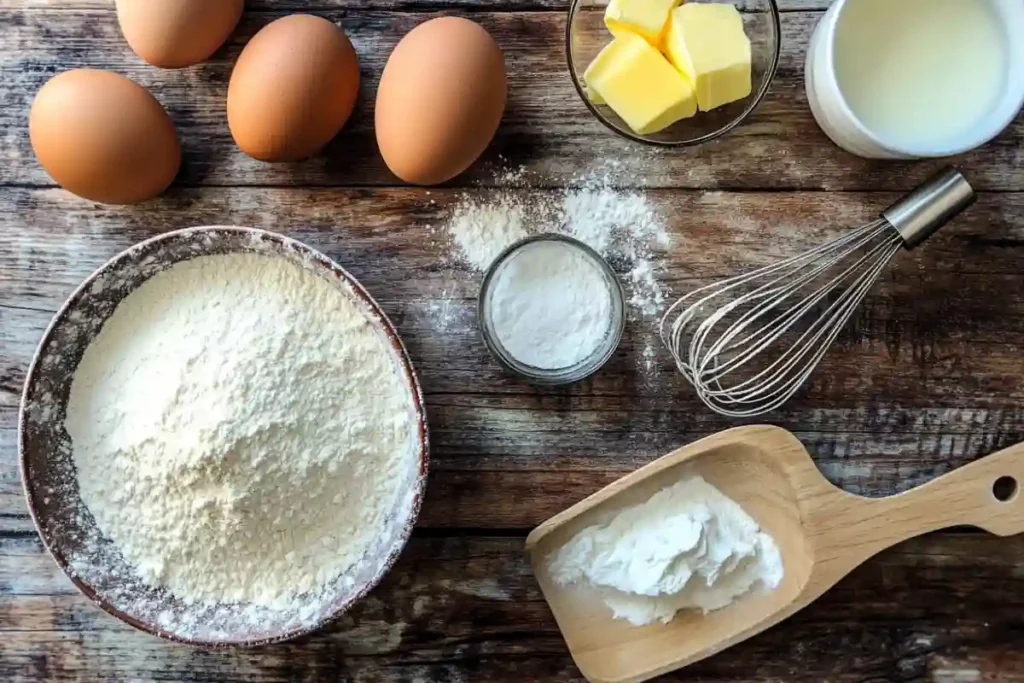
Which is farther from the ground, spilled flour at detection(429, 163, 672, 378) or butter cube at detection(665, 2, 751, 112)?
butter cube at detection(665, 2, 751, 112)

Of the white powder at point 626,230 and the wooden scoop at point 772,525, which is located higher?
the white powder at point 626,230

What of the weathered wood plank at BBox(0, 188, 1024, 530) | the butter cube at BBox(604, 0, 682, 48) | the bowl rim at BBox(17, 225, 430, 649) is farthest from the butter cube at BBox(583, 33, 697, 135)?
the bowl rim at BBox(17, 225, 430, 649)

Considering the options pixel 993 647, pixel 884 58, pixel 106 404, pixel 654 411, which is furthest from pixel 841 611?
pixel 106 404

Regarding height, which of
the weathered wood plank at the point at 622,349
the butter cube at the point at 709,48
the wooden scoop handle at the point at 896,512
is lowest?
the wooden scoop handle at the point at 896,512

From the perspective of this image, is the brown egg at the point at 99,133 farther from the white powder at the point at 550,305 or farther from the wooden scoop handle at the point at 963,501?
the wooden scoop handle at the point at 963,501

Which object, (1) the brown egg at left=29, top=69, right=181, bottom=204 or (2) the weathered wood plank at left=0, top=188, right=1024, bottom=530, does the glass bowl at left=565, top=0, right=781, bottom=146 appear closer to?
(2) the weathered wood plank at left=0, top=188, right=1024, bottom=530

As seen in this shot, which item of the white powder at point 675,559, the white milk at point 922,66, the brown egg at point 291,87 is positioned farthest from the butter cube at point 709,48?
the white powder at point 675,559

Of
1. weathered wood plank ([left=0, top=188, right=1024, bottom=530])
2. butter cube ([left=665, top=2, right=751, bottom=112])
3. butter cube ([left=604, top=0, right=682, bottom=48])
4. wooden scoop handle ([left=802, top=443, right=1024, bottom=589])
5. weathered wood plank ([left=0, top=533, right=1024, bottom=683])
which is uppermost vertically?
butter cube ([left=604, top=0, right=682, bottom=48])

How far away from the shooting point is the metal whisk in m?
1.17

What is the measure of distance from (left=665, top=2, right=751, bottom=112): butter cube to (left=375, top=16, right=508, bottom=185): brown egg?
0.23 meters

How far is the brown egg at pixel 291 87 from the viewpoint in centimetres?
103

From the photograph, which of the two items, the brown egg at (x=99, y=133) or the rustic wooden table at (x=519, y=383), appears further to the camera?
the rustic wooden table at (x=519, y=383)

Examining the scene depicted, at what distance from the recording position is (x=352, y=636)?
3.89 ft

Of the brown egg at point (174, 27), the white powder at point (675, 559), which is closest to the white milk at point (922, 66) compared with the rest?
the white powder at point (675, 559)
